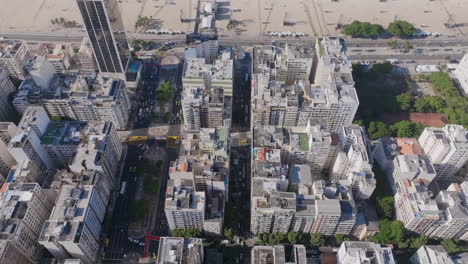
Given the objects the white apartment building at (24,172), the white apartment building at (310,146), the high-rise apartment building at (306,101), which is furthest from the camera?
the high-rise apartment building at (306,101)

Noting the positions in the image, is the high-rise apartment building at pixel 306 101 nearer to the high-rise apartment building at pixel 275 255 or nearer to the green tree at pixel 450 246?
the high-rise apartment building at pixel 275 255

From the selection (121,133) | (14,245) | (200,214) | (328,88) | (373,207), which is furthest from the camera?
(121,133)

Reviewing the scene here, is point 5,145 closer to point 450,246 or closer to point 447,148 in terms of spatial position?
point 450,246

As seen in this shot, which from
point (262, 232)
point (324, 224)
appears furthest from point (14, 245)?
point (324, 224)

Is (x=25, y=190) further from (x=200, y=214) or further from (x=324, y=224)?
(x=324, y=224)

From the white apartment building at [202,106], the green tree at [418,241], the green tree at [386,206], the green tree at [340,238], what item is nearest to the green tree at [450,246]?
the green tree at [418,241]
